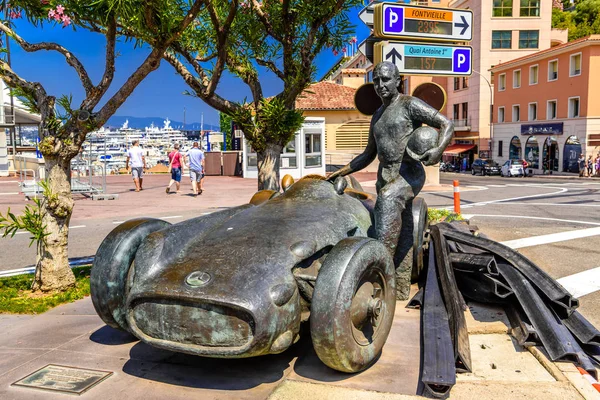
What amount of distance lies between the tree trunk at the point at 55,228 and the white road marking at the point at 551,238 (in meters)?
6.14

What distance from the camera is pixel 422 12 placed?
8602 millimetres

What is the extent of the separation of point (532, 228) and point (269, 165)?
533 centimetres

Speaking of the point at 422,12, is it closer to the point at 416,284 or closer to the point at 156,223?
the point at 416,284

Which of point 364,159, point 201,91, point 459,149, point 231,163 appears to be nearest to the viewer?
point 364,159

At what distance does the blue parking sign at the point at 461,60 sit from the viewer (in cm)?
923

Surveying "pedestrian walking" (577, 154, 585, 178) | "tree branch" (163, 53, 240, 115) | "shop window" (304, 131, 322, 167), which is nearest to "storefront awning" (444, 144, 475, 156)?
"pedestrian walking" (577, 154, 585, 178)

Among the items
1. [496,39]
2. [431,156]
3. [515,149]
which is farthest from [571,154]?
[431,156]

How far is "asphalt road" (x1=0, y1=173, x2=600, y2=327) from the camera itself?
Result: 23.2 ft

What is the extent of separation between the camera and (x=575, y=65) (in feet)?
112

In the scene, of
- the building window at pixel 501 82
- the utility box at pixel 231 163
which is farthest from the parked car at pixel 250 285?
the building window at pixel 501 82

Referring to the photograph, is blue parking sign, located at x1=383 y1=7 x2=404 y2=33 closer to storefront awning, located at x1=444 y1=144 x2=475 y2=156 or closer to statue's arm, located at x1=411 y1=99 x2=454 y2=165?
statue's arm, located at x1=411 y1=99 x2=454 y2=165

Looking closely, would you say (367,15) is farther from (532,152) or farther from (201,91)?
(532,152)

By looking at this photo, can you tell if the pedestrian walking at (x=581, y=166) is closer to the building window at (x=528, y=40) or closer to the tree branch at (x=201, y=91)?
the building window at (x=528, y=40)

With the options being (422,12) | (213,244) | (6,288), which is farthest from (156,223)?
(422,12)
